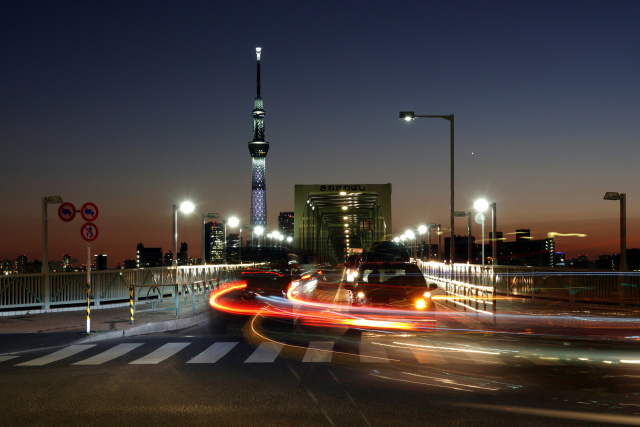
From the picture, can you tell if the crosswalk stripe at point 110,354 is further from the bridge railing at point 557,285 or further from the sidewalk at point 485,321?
the bridge railing at point 557,285

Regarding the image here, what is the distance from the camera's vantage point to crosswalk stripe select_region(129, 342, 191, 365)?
1266 cm

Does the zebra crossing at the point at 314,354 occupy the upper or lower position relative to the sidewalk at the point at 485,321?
upper

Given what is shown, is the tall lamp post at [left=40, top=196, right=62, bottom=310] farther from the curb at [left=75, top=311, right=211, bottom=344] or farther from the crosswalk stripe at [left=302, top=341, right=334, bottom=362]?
the crosswalk stripe at [left=302, top=341, right=334, bottom=362]

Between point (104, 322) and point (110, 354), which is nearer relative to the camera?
point (110, 354)

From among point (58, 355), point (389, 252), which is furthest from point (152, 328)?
point (389, 252)

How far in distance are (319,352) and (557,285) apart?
1553 centimetres

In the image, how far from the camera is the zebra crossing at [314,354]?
40.7ft

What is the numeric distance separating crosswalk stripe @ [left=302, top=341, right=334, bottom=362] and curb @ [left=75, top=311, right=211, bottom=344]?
496cm

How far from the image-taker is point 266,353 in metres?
13.6

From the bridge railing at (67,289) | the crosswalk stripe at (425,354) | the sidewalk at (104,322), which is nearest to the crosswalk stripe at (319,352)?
the crosswalk stripe at (425,354)

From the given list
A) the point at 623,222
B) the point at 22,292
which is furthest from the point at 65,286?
the point at 623,222

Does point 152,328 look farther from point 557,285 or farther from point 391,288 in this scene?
point 557,285

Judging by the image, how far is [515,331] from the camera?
17656 millimetres

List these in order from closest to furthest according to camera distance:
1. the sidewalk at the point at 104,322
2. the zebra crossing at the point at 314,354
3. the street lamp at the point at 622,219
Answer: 1. the zebra crossing at the point at 314,354
2. the sidewalk at the point at 104,322
3. the street lamp at the point at 622,219
